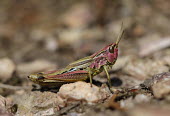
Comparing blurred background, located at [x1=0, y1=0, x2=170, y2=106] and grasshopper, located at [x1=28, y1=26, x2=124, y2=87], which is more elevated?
blurred background, located at [x1=0, y1=0, x2=170, y2=106]

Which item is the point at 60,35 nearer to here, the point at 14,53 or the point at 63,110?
the point at 14,53

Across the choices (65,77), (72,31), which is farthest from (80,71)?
(72,31)

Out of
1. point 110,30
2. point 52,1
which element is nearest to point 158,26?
point 110,30

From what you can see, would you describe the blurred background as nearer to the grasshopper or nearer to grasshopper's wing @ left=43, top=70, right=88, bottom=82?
the grasshopper

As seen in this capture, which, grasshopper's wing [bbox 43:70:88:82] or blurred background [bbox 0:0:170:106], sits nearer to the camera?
grasshopper's wing [bbox 43:70:88:82]

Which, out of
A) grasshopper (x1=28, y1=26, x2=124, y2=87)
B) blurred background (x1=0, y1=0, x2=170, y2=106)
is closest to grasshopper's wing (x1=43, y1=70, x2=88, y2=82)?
grasshopper (x1=28, y1=26, x2=124, y2=87)
